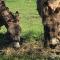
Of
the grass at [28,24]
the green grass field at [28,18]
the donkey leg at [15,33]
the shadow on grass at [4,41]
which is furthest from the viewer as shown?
the green grass field at [28,18]

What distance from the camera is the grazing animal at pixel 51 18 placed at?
958 cm

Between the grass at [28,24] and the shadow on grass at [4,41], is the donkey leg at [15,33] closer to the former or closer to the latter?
the shadow on grass at [4,41]

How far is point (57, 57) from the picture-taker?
30.3 ft

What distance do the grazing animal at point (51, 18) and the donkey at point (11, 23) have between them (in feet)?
1.99

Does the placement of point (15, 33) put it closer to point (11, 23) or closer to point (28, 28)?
point (11, 23)

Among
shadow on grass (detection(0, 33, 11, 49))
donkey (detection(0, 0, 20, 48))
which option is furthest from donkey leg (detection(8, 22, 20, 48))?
shadow on grass (detection(0, 33, 11, 49))

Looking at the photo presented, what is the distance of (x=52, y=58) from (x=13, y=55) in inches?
32.9

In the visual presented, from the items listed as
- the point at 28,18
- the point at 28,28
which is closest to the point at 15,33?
the point at 28,28

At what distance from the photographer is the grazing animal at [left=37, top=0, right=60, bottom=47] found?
9.58 m

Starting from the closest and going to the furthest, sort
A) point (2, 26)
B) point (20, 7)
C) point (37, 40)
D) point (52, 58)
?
point (52, 58), point (37, 40), point (2, 26), point (20, 7)

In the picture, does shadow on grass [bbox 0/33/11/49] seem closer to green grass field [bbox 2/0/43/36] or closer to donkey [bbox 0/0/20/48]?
donkey [bbox 0/0/20/48]

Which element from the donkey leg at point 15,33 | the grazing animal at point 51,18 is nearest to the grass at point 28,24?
the donkey leg at point 15,33

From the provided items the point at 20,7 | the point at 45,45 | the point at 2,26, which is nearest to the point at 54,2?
the point at 45,45

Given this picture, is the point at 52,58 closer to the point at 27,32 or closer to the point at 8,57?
the point at 8,57
